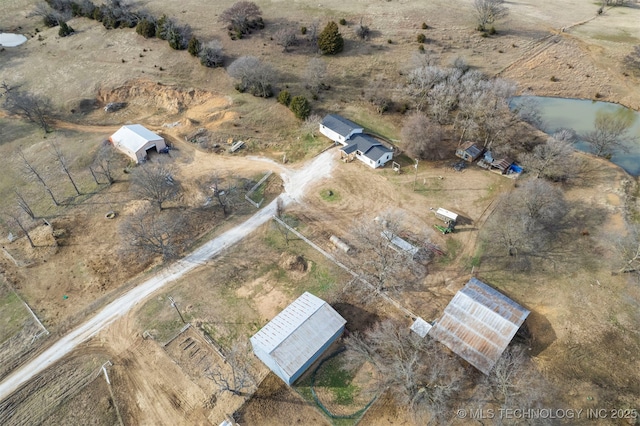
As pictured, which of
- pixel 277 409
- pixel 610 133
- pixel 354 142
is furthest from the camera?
pixel 354 142

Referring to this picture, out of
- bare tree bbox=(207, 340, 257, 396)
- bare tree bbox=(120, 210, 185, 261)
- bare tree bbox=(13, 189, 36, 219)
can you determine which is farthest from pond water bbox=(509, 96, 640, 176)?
bare tree bbox=(13, 189, 36, 219)

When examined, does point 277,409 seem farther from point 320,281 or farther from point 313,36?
point 313,36

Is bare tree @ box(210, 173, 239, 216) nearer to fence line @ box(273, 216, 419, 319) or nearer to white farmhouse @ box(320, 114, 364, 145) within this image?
fence line @ box(273, 216, 419, 319)

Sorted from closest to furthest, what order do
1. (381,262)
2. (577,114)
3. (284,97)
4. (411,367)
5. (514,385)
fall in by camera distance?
(514,385) → (411,367) → (381,262) → (284,97) → (577,114)

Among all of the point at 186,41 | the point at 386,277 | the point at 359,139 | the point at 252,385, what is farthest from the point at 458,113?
the point at 186,41

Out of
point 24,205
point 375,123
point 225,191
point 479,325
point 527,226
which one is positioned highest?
point 375,123

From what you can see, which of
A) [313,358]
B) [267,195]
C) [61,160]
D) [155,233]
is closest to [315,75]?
[267,195]

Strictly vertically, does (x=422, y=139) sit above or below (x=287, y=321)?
above
